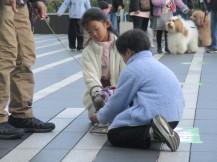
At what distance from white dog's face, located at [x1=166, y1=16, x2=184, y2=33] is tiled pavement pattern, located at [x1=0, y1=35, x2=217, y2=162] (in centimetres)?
370

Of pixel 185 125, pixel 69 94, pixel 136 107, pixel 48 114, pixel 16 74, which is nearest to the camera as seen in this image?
pixel 136 107

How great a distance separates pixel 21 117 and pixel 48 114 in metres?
0.93

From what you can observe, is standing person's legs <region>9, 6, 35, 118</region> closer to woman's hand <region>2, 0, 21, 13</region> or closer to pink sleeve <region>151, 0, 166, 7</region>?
woman's hand <region>2, 0, 21, 13</region>

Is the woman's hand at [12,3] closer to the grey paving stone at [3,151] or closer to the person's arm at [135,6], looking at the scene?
the grey paving stone at [3,151]

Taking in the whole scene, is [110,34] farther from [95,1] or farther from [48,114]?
[95,1]

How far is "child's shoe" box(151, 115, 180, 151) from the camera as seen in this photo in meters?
4.77

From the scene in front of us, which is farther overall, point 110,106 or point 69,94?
point 69,94

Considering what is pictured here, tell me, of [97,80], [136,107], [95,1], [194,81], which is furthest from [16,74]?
[95,1]

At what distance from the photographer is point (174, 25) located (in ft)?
45.8

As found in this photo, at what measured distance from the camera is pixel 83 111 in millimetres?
6652

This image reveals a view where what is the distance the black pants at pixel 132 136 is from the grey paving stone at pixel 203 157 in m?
0.36

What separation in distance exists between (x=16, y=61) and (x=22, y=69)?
9 cm

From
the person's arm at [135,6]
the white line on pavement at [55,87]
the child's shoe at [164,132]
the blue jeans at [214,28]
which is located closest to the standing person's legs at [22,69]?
the child's shoe at [164,132]

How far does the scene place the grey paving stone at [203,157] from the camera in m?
4.62
